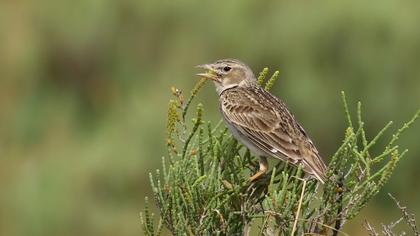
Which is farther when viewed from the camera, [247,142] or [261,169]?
[247,142]

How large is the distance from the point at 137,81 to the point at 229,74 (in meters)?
10.1

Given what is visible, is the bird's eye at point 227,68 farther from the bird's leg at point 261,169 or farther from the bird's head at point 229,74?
the bird's leg at point 261,169

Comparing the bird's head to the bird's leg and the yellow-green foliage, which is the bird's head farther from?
the yellow-green foliage

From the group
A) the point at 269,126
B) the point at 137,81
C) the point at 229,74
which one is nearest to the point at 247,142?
the point at 269,126

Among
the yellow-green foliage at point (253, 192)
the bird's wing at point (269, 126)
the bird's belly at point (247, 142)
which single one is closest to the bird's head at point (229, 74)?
the bird's wing at point (269, 126)

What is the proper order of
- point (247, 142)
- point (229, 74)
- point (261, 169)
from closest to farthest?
point (261, 169)
point (247, 142)
point (229, 74)

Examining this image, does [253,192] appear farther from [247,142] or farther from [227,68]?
[227,68]

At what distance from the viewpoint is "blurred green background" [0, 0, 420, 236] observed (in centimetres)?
1562

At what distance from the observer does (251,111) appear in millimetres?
6637

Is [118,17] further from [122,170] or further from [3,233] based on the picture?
[3,233]

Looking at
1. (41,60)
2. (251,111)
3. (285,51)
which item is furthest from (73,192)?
(251,111)

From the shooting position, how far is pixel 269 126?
646cm

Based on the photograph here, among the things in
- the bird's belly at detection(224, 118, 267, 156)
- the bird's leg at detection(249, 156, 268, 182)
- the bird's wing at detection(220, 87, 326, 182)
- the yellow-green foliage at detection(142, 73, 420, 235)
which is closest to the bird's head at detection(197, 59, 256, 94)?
the bird's wing at detection(220, 87, 326, 182)

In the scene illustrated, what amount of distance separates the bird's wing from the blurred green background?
26.2ft
